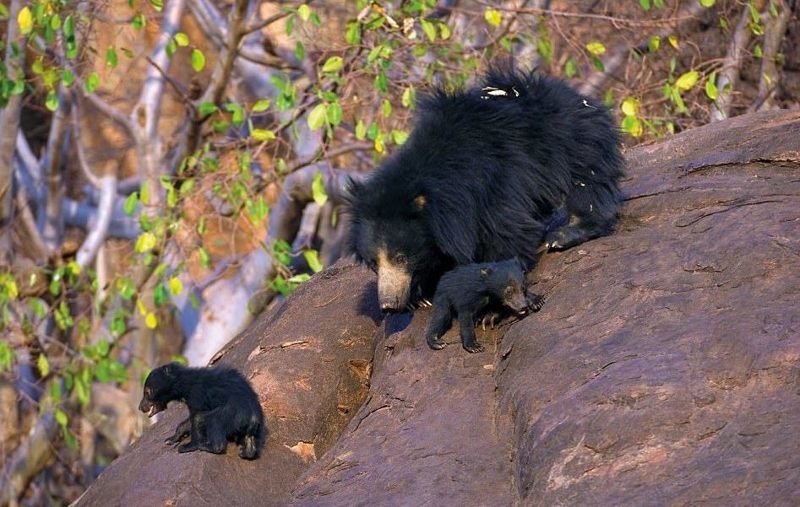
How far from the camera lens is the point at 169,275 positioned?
8.59 m

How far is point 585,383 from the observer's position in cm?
380

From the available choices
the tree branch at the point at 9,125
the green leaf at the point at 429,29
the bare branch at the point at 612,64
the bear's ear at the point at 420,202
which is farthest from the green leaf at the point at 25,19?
the bare branch at the point at 612,64

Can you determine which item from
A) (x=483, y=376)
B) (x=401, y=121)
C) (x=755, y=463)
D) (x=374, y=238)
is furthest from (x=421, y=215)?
(x=401, y=121)

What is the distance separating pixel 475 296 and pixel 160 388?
1.25m

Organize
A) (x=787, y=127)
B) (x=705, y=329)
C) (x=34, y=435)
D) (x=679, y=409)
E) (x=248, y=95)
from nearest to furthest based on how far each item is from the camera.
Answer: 1. (x=679, y=409)
2. (x=705, y=329)
3. (x=787, y=127)
4. (x=34, y=435)
5. (x=248, y=95)

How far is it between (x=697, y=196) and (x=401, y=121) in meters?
3.89

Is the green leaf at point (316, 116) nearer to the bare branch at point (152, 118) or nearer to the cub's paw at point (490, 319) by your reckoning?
the cub's paw at point (490, 319)

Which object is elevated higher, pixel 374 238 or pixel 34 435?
pixel 374 238

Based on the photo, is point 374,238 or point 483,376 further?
point 374,238

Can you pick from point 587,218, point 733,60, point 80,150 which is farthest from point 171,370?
point 80,150

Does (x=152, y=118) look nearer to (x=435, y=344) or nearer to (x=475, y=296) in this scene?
(x=435, y=344)

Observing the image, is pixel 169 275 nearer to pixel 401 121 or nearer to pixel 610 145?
pixel 401 121

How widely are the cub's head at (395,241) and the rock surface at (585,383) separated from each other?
181 mm

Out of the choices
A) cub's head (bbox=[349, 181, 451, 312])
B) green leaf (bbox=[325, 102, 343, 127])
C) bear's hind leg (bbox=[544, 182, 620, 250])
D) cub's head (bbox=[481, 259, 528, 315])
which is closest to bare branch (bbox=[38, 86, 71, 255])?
green leaf (bbox=[325, 102, 343, 127])
